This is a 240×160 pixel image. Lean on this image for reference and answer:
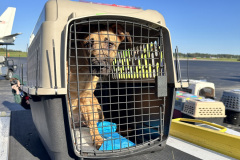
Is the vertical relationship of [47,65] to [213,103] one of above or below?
above

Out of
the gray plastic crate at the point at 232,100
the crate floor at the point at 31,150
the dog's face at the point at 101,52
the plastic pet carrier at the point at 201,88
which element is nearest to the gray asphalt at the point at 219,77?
the plastic pet carrier at the point at 201,88

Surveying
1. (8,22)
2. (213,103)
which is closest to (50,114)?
(213,103)

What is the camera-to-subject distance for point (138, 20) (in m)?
1.39

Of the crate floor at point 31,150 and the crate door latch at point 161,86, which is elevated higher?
the crate door latch at point 161,86

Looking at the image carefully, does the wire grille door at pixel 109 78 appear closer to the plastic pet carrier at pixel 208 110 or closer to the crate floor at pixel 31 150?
the crate floor at pixel 31 150

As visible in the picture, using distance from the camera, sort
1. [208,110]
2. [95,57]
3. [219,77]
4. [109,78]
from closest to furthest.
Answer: [95,57]
[109,78]
[208,110]
[219,77]

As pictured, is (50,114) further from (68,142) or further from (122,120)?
(122,120)

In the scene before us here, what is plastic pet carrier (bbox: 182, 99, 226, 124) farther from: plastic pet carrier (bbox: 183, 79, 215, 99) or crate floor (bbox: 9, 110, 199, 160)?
plastic pet carrier (bbox: 183, 79, 215, 99)

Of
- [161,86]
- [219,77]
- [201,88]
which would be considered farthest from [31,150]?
[219,77]

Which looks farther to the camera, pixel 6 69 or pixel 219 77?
pixel 219 77

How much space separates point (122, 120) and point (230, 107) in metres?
1.93

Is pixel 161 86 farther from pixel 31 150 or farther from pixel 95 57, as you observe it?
pixel 31 150

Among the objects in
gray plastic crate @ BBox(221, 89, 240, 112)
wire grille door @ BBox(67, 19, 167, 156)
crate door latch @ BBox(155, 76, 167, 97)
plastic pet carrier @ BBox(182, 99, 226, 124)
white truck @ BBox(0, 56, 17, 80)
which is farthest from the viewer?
white truck @ BBox(0, 56, 17, 80)

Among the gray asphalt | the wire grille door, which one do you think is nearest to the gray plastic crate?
the wire grille door
